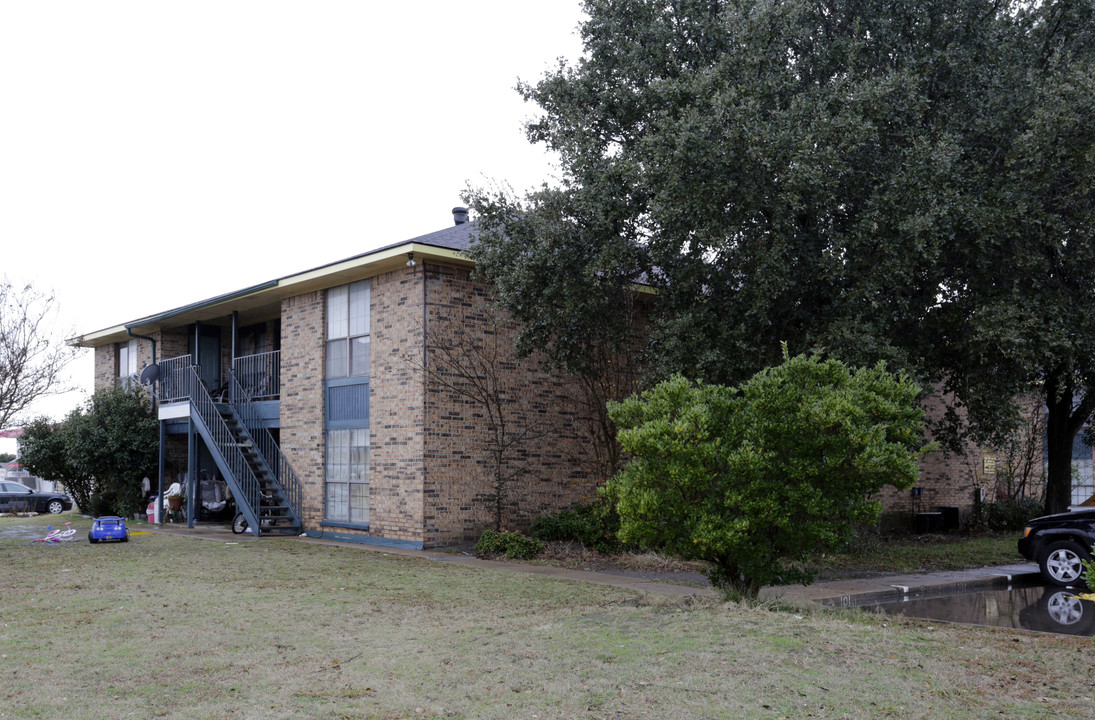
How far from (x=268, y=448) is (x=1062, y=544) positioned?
15917 millimetres

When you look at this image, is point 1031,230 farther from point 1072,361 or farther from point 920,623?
point 920,623

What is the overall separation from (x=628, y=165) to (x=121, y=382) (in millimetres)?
20293

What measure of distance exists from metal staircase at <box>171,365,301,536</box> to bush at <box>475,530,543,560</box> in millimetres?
5577

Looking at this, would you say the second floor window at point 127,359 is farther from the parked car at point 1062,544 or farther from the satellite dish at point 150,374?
the parked car at point 1062,544

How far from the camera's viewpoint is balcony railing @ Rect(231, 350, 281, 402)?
21.5 metres

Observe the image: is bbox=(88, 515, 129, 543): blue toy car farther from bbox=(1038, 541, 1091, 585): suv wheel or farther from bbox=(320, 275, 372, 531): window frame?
bbox=(1038, 541, 1091, 585): suv wheel

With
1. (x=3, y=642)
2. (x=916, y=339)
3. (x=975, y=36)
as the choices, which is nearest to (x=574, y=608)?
(x=3, y=642)

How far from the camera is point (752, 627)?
328 inches

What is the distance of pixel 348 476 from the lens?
60.1 ft

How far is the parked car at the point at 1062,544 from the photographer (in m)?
12.8

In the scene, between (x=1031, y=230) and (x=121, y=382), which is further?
(x=121, y=382)

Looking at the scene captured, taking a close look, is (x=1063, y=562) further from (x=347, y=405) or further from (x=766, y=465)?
(x=347, y=405)

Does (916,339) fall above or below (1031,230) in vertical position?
below

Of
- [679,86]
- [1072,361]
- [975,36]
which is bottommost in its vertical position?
[1072,361]
